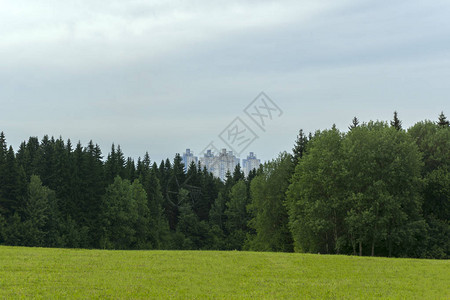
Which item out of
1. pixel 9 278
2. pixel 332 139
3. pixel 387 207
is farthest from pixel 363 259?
pixel 9 278

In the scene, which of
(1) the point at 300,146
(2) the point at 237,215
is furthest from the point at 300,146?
(2) the point at 237,215

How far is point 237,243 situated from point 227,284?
274ft

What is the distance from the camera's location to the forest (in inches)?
2062

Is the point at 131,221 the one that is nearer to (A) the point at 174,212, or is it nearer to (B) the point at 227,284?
(A) the point at 174,212

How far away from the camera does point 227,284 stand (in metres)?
26.4

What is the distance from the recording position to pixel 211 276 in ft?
93.8

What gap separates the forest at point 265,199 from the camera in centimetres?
5238

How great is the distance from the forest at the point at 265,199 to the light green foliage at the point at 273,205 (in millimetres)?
180

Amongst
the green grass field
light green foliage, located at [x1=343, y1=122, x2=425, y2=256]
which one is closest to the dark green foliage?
light green foliage, located at [x1=343, y1=122, x2=425, y2=256]

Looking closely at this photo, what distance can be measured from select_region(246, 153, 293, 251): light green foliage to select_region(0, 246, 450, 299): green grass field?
111 feet

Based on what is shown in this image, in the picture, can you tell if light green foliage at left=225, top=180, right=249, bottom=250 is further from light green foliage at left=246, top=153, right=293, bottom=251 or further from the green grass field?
the green grass field

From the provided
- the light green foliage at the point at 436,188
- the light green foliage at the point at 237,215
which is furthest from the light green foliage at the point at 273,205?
the light green foliage at the point at 237,215

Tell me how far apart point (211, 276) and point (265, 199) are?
158 feet

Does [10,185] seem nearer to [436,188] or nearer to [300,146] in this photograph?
[300,146]
